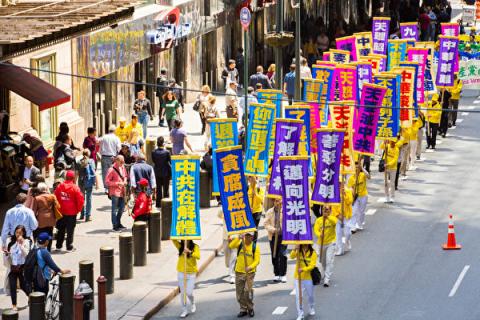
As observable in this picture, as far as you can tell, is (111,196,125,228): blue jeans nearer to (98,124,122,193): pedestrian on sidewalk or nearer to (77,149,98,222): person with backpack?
(77,149,98,222): person with backpack

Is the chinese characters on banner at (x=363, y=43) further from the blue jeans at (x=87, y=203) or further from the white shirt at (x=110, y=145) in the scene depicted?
the blue jeans at (x=87, y=203)

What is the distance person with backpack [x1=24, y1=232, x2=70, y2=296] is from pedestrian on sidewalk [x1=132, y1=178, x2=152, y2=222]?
4.38 metres

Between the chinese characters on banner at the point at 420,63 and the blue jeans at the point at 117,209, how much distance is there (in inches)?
406

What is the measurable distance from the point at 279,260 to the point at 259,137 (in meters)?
4.57

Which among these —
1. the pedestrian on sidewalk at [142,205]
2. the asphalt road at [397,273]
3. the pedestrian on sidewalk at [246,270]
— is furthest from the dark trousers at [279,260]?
the pedestrian on sidewalk at [142,205]

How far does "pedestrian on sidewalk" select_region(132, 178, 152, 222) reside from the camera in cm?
2477

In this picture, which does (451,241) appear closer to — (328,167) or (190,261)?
(328,167)

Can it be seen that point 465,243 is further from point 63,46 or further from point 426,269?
point 63,46

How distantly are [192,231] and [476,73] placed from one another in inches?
739

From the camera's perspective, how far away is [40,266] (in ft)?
66.8

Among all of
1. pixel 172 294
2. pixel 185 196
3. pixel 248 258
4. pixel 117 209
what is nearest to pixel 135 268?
pixel 172 294

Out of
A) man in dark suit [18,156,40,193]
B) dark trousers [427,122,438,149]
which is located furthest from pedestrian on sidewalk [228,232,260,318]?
dark trousers [427,122,438,149]

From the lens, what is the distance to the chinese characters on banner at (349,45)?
36.3 metres

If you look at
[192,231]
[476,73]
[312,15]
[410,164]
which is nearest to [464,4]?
[312,15]
